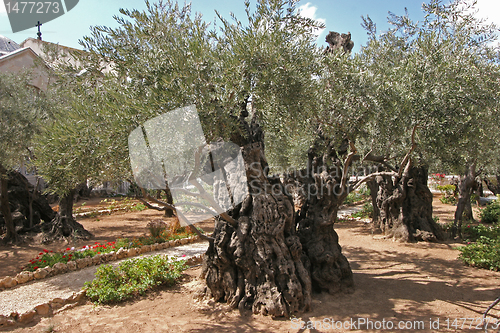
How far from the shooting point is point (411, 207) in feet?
36.7

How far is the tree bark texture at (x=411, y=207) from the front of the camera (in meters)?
11.0

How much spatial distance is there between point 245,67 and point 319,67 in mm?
1885

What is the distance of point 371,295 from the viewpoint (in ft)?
20.4

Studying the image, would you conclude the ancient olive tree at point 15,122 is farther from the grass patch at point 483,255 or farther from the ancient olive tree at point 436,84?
the grass patch at point 483,255

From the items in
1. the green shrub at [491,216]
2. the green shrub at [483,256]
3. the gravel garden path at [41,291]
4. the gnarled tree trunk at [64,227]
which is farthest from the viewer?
the green shrub at [491,216]

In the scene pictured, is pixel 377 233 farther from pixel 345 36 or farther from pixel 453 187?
pixel 453 187

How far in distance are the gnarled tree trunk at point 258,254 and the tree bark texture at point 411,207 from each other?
6.64 meters

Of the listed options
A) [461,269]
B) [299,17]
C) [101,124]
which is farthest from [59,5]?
[461,269]

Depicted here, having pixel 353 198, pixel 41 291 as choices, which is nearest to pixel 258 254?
pixel 41 291

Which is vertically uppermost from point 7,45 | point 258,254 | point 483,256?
point 7,45

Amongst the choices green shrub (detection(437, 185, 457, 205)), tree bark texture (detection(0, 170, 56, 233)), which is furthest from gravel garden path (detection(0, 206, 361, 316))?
green shrub (detection(437, 185, 457, 205))

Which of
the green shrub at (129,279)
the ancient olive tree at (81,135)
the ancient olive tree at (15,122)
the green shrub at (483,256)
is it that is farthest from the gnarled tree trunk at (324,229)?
the ancient olive tree at (15,122)

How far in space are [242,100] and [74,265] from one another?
6.35 m

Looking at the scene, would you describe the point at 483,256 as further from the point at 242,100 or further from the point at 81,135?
the point at 81,135
